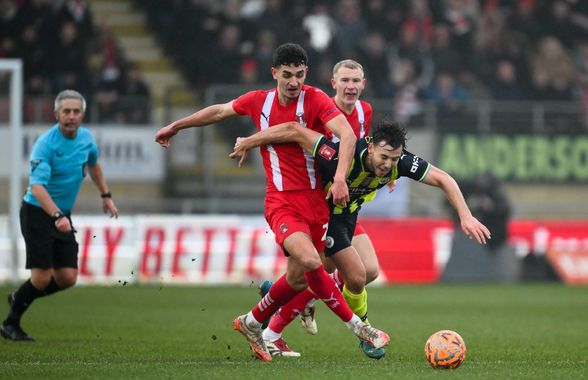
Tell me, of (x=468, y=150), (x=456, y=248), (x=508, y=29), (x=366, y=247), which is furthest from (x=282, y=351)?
(x=508, y=29)

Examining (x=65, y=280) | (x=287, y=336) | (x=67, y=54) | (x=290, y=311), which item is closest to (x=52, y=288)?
(x=65, y=280)

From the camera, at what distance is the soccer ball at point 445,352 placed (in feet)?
26.6

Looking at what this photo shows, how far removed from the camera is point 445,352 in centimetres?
811

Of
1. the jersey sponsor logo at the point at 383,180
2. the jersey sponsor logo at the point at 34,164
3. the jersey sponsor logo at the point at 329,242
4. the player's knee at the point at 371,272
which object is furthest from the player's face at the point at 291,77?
the jersey sponsor logo at the point at 34,164

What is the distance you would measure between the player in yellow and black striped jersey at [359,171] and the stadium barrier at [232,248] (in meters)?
10.2

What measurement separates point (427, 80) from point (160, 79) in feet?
18.4

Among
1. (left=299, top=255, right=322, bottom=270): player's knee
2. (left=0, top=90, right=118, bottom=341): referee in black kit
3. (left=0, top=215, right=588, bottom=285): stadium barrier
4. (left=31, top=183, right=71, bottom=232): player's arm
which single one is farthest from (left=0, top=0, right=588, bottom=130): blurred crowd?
(left=299, top=255, right=322, bottom=270): player's knee

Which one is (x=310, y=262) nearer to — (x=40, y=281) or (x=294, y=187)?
(x=294, y=187)

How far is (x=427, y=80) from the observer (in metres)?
22.9

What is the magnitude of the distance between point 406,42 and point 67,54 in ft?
22.1

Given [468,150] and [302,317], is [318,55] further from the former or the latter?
[302,317]

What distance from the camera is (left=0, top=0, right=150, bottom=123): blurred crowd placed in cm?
2122

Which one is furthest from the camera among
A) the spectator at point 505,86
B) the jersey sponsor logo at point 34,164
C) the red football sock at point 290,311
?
the spectator at point 505,86

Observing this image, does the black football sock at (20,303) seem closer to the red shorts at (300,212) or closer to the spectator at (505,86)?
the red shorts at (300,212)
